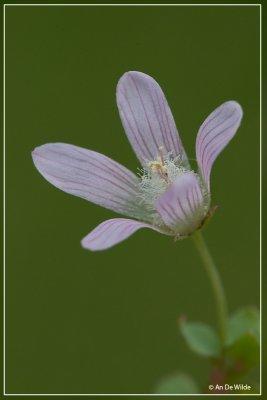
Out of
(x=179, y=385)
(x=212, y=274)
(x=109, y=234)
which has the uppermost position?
(x=109, y=234)

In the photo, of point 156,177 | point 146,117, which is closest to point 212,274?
point 156,177

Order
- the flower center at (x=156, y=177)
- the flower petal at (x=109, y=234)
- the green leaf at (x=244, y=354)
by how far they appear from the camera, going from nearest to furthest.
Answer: the flower petal at (x=109, y=234) < the green leaf at (x=244, y=354) < the flower center at (x=156, y=177)

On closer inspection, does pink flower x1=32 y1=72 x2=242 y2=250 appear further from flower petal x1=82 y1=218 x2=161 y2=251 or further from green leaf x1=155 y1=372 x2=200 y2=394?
green leaf x1=155 y1=372 x2=200 y2=394

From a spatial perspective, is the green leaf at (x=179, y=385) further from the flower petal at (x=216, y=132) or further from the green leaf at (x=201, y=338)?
the flower petal at (x=216, y=132)

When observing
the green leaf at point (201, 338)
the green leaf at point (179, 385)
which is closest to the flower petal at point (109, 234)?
the green leaf at point (201, 338)

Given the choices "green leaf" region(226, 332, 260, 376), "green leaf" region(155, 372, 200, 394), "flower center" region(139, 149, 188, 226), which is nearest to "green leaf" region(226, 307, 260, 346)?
"green leaf" region(226, 332, 260, 376)

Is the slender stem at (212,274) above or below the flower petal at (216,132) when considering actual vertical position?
below

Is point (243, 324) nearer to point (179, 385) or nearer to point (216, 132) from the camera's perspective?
point (179, 385)
